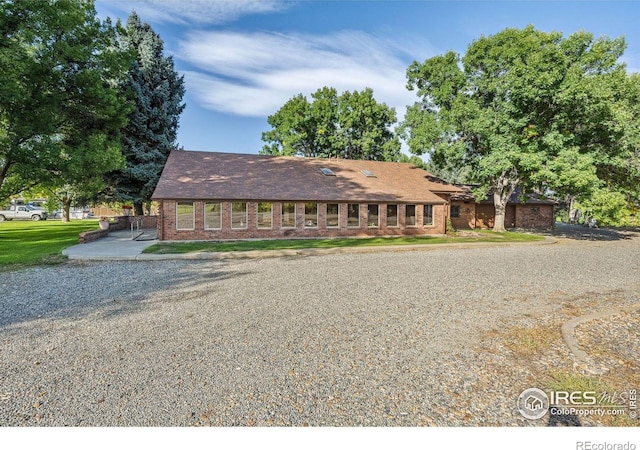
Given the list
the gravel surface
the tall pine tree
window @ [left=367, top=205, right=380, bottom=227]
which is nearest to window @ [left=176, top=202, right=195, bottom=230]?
the gravel surface

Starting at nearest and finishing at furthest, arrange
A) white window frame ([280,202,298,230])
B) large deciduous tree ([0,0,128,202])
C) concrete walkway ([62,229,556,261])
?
concrete walkway ([62,229,556,261])
large deciduous tree ([0,0,128,202])
white window frame ([280,202,298,230])

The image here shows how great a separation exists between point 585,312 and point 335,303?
4.54 m

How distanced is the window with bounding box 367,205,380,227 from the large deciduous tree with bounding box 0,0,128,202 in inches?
585

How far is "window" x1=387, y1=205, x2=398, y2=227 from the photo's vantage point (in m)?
21.2

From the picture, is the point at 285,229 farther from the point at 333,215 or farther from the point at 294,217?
the point at 333,215

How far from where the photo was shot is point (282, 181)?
→ 67.7ft

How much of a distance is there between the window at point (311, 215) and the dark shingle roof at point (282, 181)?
53 cm

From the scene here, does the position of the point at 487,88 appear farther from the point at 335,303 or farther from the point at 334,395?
the point at 334,395

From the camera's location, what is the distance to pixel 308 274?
30.9 ft

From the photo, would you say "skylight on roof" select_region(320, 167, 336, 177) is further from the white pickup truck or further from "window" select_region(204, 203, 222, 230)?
the white pickup truck

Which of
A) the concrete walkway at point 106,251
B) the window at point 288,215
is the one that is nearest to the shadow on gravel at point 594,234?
the window at point 288,215

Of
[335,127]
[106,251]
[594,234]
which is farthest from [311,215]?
[594,234]

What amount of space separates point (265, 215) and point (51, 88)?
13.1 meters

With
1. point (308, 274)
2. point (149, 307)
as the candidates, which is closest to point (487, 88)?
point (308, 274)
